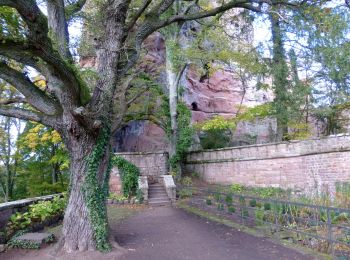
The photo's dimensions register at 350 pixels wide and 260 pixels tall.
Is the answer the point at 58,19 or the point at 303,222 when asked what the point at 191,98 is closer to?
the point at 58,19

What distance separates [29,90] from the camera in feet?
23.5

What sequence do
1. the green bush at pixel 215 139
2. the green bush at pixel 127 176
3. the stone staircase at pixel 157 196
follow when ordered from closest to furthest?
the stone staircase at pixel 157 196 < the green bush at pixel 127 176 < the green bush at pixel 215 139

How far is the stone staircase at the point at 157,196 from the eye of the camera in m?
15.3

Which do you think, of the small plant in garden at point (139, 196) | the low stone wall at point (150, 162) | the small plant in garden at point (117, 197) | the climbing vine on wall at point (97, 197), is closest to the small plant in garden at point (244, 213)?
the climbing vine on wall at point (97, 197)

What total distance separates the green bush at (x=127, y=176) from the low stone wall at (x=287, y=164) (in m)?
5.55

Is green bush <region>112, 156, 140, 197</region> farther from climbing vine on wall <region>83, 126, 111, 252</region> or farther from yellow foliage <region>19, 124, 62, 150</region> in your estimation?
climbing vine on wall <region>83, 126, 111, 252</region>

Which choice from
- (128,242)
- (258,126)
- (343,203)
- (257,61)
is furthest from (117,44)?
(258,126)

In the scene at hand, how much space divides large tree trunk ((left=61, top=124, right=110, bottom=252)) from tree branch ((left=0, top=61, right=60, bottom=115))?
0.84m

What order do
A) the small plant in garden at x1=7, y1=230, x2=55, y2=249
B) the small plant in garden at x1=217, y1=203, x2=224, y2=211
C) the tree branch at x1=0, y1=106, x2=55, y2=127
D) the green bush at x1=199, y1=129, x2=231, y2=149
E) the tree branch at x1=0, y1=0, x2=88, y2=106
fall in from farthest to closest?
the green bush at x1=199, y1=129, x2=231, y2=149, the small plant in garden at x1=217, y1=203, x2=224, y2=211, the small plant in garden at x1=7, y1=230, x2=55, y2=249, the tree branch at x1=0, y1=106, x2=55, y2=127, the tree branch at x1=0, y1=0, x2=88, y2=106

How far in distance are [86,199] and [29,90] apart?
8.88 ft

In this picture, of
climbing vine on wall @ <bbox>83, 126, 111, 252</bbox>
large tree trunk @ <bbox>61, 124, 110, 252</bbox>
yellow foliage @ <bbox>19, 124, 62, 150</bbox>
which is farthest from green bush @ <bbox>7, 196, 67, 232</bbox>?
yellow foliage @ <bbox>19, 124, 62, 150</bbox>

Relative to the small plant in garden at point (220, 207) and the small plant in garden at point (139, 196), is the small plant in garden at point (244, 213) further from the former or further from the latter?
the small plant in garden at point (139, 196)

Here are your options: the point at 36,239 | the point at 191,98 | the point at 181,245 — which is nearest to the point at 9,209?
the point at 36,239

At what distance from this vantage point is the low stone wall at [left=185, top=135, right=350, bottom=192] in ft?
44.9
